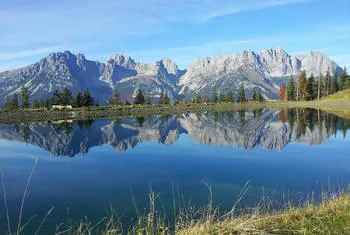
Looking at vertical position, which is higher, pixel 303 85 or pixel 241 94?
pixel 303 85

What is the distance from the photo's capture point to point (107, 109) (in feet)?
381

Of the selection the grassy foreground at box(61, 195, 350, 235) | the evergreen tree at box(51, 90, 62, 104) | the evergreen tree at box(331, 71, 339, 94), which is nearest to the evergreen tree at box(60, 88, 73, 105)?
the evergreen tree at box(51, 90, 62, 104)

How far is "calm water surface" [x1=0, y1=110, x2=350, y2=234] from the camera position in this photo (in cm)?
1538

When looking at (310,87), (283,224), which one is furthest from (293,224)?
(310,87)

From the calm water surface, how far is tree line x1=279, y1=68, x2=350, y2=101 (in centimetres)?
10754

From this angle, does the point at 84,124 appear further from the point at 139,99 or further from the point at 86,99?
the point at 139,99

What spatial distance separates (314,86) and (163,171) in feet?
449

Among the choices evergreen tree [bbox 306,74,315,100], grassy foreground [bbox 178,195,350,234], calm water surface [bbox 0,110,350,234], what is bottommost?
calm water surface [bbox 0,110,350,234]

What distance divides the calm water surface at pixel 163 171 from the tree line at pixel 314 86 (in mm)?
107544

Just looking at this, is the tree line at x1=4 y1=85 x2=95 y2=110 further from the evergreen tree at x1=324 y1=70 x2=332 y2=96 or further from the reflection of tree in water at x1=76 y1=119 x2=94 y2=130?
the evergreen tree at x1=324 y1=70 x2=332 y2=96

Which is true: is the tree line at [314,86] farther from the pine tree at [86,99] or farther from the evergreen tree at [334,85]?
the pine tree at [86,99]

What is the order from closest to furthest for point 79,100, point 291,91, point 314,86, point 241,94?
point 79,100 < point 314,86 < point 291,91 < point 241,94

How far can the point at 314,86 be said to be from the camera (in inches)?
5689

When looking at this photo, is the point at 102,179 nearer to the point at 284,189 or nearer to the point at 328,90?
the point at 284,189
